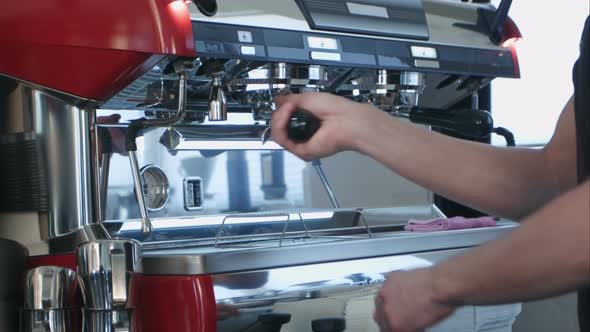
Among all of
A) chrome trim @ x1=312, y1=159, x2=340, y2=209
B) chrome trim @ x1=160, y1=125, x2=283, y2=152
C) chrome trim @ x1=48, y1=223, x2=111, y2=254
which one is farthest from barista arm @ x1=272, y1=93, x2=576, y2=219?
chrome trim @ x1=312, y1=159, x2=340, y2=209

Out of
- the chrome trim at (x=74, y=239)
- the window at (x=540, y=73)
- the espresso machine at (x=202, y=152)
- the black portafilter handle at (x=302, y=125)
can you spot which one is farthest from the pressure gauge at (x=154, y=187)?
the window at (x=540, y=73)

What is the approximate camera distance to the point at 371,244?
1.41 m

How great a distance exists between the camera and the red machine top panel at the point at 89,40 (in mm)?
1259

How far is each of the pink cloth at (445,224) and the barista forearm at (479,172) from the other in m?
0.56

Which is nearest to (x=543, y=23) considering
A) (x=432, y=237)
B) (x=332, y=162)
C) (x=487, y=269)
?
(x=332, y=162)

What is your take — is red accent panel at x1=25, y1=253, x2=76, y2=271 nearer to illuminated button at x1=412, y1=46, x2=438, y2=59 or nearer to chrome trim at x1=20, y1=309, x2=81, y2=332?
chrome trim at x1=20, y1=309, x2=81, y2=332

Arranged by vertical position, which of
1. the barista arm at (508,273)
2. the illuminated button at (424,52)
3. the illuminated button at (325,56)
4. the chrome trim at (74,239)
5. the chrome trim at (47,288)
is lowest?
the chrome trim at (47,288)

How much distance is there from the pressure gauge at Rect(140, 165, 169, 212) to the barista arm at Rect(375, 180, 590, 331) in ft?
2.83

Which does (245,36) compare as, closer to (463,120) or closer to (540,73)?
(463,120)

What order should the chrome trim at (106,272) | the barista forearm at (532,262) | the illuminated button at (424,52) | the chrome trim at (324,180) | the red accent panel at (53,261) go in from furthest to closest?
the chrome trim at (324,180), the illuminated button at (424,52), the red accent panel at (53,261), the chrome trim at (106,272), the barista forearm at (532,262)

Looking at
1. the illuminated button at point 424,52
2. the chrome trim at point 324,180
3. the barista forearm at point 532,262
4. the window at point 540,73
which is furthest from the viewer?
the window at point 540,73

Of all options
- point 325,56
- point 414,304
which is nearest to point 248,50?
point 325,56

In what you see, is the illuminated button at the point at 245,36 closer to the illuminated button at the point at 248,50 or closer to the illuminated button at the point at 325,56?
the illuminated button at the point at 248,50

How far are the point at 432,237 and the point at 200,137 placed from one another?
1.37ft
